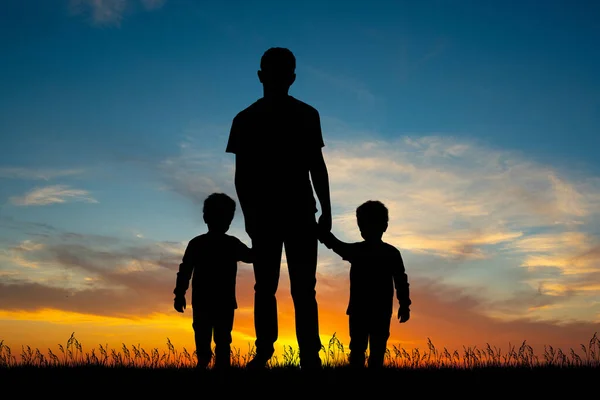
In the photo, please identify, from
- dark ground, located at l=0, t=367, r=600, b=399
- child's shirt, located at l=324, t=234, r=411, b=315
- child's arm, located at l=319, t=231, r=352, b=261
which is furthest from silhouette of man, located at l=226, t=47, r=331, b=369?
child's shirt, located at l=324, t=234, r=411, b=315

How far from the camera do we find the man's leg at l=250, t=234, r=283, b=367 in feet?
26.6

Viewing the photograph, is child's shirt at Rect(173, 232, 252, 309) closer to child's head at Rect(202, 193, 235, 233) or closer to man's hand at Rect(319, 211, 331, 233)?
child's head at Rect(202, 193, 235, 233)

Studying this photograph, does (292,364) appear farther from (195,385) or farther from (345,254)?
(195,385)

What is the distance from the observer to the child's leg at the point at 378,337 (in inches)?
357

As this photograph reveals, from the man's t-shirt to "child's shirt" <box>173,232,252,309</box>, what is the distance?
1528 mm

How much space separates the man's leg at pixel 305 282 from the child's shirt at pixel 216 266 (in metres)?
1.59

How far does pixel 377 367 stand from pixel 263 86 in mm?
4288

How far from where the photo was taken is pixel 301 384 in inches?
288

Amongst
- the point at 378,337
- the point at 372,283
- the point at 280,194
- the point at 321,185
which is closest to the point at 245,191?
the point at 280,194

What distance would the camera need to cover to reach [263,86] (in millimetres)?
8406

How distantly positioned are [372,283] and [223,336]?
2370 millimetres

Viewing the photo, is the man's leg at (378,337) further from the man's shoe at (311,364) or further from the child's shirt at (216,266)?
the child's shirt at (216,266)

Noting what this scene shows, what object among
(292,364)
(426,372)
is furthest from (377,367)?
(292,364)

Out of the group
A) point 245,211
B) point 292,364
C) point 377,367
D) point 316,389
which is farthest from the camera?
point 292,364
